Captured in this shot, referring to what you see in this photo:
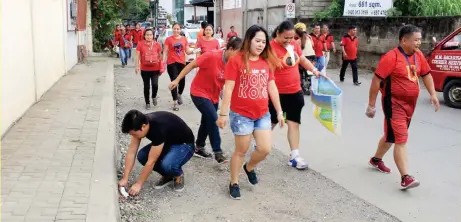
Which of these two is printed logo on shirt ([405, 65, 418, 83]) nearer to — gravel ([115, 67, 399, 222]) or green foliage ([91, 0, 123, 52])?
gravel ([115, 67, 399, 222])

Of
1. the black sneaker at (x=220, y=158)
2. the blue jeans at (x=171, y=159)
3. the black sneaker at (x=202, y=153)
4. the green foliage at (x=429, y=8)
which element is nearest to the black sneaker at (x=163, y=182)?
the blue jeans at (x=171, y=159)

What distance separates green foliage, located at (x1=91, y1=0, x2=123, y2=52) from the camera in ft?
74.8

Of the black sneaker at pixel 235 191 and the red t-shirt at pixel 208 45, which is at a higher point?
the red t-shirt at pixel 208 45

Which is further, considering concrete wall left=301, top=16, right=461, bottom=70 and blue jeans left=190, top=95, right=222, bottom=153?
concrete wall left=301, top=16, right=461, bottom=70

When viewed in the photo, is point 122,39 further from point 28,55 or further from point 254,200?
point 254,200

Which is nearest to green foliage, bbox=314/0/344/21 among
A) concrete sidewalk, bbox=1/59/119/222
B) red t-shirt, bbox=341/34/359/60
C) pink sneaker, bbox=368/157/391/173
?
red t-shirt, bbox=341/34/359/60

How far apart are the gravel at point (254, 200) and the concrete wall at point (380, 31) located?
1011cm

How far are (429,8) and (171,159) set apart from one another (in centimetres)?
1422

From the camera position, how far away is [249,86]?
180 inches

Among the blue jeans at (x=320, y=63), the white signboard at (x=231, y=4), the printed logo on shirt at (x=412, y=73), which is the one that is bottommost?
the blue jeans at (x=320, y=63)

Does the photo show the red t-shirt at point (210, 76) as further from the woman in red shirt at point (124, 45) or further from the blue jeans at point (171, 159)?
the woman in red shirt at point (124, 45)

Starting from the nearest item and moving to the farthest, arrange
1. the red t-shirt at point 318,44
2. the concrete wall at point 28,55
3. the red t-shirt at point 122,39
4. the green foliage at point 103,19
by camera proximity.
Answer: the concrete wall at point 28,55 → the red t-shirt at point 318,44 → the red t-shirt at point 122,39 → the green foliage at point 103,19

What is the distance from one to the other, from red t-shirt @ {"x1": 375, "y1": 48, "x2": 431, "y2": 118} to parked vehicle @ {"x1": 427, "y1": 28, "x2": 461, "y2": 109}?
17.0 ft

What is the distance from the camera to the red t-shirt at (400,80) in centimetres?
500
